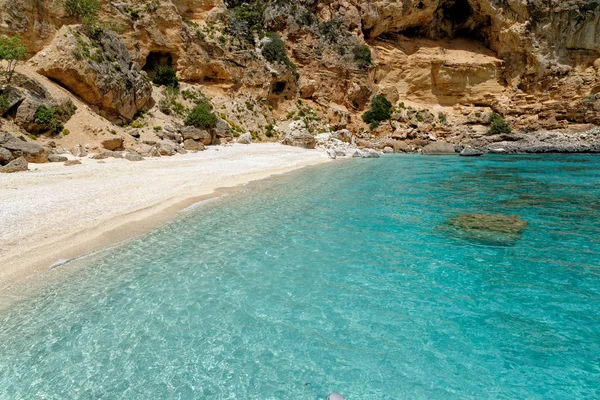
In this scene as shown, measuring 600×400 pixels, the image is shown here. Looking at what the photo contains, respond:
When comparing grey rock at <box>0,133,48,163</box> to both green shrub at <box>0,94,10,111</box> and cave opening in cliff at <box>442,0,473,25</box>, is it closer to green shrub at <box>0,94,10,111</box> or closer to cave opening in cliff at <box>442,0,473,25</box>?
green shrub at <box>0,94,10,111</box>

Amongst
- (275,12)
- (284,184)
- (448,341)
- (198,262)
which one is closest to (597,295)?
(448,341)

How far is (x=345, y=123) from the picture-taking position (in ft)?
144

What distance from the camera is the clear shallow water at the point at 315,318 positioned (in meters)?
3.47

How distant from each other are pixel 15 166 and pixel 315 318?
13.9 metres

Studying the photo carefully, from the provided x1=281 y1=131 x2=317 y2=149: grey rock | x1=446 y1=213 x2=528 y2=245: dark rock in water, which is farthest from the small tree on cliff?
x1=446 y1=213 x2=528 y2=245: dark rock in water

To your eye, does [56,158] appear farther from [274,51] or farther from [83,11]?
[274,51]

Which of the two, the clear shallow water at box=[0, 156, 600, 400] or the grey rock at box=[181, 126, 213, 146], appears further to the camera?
the grey rock at box=[181, 126, 213, 146]

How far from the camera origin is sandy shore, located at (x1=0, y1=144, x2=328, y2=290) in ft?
21.8

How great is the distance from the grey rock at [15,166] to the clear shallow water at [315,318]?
873 centimetres

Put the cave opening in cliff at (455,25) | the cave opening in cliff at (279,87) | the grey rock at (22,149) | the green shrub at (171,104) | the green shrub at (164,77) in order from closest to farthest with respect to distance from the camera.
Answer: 1. the grey rock at (22,149)
2. the green shrub at (171,104)
3. the green shrub at (164,77)
4. the cave opening in cliff at (279,87)
5. the cave opening in cliff at (455,25)

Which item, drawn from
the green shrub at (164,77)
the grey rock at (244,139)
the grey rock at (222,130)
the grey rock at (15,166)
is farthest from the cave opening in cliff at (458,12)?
the grey rock at (15,166)

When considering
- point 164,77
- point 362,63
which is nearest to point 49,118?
point 164,77

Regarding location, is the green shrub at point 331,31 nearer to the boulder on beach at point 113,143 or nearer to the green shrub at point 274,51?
the green shrub at point 274,51

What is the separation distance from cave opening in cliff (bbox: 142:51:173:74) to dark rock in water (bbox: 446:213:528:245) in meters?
32.7
